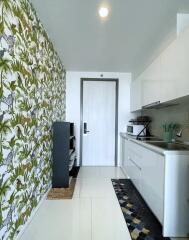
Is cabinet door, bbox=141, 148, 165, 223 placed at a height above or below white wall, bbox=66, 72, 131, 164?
below

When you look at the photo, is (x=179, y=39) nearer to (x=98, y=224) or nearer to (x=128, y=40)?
(x=128, y=40)

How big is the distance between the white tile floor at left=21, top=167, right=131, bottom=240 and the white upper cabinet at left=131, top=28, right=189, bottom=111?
1580 mm

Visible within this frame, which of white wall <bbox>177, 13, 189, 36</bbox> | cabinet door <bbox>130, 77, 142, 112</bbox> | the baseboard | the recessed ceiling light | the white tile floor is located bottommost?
the white tile floor

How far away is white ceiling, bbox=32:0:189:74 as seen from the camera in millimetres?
2066

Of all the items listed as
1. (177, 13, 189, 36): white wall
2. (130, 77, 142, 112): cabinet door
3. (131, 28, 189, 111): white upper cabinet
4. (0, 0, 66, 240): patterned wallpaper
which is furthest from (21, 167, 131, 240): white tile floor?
(177, 13, 189, 36): white wall

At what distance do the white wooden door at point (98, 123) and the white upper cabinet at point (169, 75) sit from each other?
4.36ft

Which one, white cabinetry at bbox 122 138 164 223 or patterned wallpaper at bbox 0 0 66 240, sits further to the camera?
white cabinetry at bbox 122 138 164 223

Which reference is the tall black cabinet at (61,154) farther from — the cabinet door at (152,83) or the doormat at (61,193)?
the cabinet door at (152,83)

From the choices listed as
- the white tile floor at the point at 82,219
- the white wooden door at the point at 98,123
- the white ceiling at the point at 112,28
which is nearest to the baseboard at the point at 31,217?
the white tile floor at the point at 82,219

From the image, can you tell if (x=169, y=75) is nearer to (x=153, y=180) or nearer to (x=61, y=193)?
(x=153, y=180)

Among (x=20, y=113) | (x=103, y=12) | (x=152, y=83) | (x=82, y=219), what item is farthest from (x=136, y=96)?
(x=20, y=113)

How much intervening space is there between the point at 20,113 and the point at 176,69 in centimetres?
176

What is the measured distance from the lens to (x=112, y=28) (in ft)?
8.39

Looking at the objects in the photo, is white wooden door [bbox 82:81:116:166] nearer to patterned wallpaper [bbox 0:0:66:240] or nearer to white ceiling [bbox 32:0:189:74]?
white ceiling [bbox 32:0:189:74]
